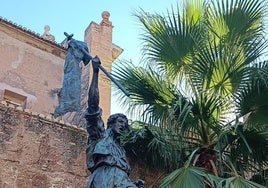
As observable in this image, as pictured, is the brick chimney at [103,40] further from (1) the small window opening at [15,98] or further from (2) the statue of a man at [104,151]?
(2) the statue of a man at [104,151]

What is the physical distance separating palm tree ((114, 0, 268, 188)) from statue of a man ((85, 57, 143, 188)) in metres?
2.20

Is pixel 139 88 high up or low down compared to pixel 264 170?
up

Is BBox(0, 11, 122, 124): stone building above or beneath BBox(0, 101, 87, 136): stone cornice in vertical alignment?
above

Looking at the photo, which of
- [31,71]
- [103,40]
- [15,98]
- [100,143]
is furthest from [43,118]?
[103,40]

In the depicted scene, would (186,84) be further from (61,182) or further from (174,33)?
(61,182)

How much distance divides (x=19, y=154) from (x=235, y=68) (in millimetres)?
3316

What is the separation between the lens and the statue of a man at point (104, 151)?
3939mm

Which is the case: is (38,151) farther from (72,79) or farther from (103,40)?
(103,40)

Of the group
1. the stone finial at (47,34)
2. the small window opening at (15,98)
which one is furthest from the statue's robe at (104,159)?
the stone finial at (47,34)

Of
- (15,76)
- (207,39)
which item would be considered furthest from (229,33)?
(15,76)

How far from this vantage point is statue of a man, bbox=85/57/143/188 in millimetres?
3939

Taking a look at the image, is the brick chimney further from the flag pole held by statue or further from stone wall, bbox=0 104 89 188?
the flag pole held by statue

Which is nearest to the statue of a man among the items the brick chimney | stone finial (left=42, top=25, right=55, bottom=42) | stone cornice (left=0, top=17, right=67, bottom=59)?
stone cornice (left=0, top=17, right=67, bottom=59)

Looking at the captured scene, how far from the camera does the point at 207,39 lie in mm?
7480
